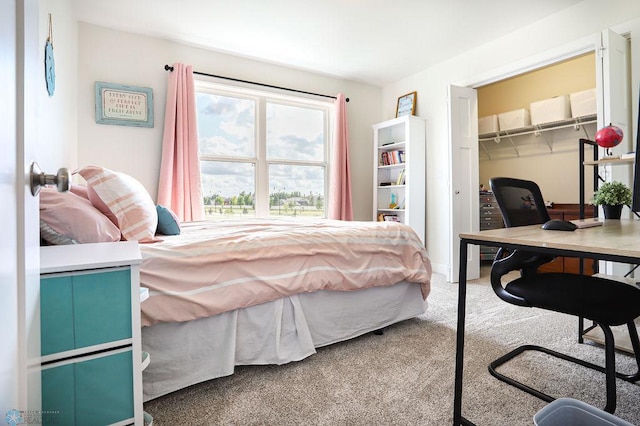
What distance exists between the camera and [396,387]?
1.53 meters

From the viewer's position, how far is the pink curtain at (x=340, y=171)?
13.9ft

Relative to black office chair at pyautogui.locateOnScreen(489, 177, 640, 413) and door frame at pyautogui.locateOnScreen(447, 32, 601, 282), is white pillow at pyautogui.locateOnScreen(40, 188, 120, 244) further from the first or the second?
door frame at pyautogui.locateOnScreen(447, 32, 601, 282)

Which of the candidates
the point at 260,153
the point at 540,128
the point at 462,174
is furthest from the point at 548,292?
the point at 540,128

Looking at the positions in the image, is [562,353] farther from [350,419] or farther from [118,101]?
[118,101]

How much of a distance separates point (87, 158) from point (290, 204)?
7.06 ft

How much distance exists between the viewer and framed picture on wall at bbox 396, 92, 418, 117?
14.0 ft

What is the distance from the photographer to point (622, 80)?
2521 mm

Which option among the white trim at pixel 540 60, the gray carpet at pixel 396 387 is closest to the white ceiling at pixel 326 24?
the white trim at pixel 540 60

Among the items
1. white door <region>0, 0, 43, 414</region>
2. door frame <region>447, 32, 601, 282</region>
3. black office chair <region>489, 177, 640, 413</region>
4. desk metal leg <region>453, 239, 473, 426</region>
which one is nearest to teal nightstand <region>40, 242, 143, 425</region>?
white door <region>0, 0, 43, 414</region>

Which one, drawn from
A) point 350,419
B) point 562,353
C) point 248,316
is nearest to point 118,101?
point 248,316

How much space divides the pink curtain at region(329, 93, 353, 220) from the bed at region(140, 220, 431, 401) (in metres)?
1.99

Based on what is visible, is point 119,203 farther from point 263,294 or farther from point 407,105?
point 407,105

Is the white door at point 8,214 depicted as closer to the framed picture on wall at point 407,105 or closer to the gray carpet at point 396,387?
the gray carpet at point 396,387

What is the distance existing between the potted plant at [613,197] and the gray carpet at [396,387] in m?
0.84
